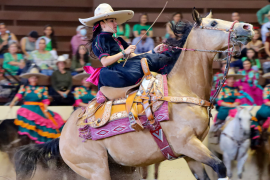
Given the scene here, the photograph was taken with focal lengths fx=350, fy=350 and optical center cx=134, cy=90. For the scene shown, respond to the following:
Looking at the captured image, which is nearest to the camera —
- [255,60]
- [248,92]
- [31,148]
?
[31,148]

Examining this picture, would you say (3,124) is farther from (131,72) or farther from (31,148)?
(131,72)

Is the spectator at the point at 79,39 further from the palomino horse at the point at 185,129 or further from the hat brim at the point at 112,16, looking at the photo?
the palomino horse at the point at 185,129

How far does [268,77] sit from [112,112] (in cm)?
337

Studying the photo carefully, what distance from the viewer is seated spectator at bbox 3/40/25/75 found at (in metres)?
6.05

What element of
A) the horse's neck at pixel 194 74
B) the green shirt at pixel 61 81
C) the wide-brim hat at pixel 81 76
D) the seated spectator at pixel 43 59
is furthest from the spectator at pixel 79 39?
the horse's neck at pixel 194 74

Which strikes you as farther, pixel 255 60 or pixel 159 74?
pixel 255 60

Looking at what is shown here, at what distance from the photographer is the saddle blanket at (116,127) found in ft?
9.89

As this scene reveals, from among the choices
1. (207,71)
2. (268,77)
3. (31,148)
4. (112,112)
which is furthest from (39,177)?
(268,77)

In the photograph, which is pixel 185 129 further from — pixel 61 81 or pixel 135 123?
pixel 61 81

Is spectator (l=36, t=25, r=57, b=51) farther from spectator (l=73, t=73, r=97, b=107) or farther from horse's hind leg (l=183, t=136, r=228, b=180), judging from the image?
horse's hind leg (l=183, t=136, r=228, b=180)

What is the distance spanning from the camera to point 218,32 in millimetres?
2918

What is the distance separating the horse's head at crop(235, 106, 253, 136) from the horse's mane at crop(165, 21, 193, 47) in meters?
2.21

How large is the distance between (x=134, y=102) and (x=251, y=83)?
3.16m

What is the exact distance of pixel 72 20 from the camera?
834 centimetres
